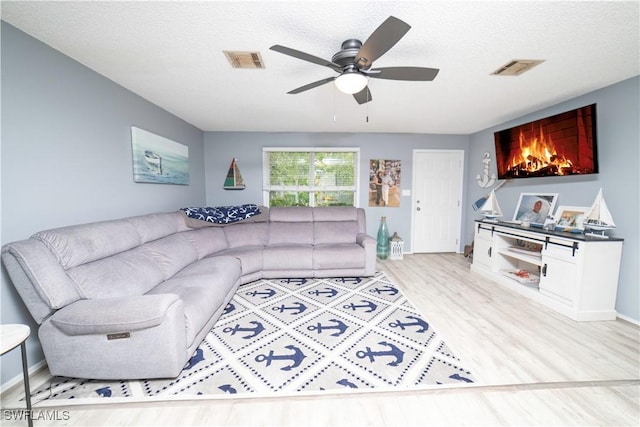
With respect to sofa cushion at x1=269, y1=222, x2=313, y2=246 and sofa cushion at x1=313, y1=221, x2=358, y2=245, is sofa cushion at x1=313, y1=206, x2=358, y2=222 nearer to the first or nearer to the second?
sofa cushion at x1=313, y1=221, x2=358, y2=245

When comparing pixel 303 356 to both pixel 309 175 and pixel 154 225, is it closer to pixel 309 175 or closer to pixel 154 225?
pixel 154 225

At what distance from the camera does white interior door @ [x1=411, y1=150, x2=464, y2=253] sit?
184 inches

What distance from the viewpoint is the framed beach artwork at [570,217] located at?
8.77 feet

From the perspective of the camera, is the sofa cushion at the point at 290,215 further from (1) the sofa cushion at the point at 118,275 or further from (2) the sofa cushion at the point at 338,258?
(1) the sofa cushion at the point at 118,275

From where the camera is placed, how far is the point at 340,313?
2428 mm

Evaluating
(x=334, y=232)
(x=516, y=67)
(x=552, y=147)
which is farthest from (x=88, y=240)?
(x=552, y=147)

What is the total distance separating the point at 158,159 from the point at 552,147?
15.4ft

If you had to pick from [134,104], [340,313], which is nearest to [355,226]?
[340,313]

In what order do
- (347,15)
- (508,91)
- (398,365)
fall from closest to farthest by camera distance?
(347,15), (398,365), (508,91)

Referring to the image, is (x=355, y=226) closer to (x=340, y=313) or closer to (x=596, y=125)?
(x=340, y=313)

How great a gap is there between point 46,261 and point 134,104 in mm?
1925

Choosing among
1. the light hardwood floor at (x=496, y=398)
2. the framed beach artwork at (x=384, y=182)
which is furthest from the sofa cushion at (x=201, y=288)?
the framed beach artwork at (x=384, y=182)

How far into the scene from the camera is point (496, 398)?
57.1 inches

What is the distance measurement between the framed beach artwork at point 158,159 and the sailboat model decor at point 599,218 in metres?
4.71
